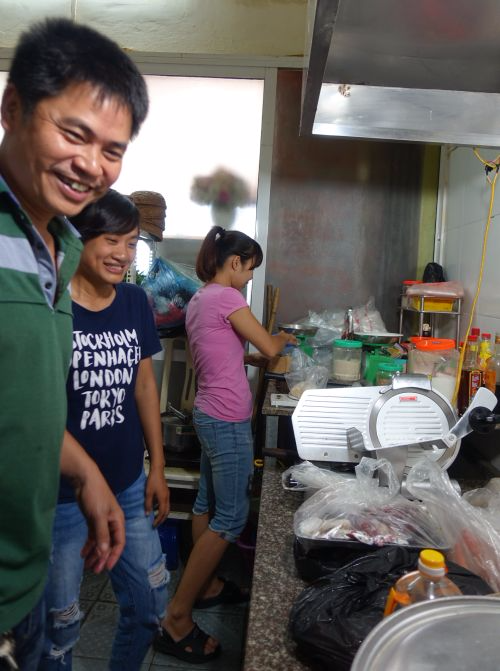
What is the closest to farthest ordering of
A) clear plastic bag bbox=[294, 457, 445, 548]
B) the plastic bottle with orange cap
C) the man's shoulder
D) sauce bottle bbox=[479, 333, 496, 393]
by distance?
the plastic bottle with orange cap < the man's shoulder < clear plastic bag bbox=[294, 457, 445, 548] < sauce bottle bbox=[479, 333, 496, 393]

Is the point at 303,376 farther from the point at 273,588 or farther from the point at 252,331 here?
the point at 273,588

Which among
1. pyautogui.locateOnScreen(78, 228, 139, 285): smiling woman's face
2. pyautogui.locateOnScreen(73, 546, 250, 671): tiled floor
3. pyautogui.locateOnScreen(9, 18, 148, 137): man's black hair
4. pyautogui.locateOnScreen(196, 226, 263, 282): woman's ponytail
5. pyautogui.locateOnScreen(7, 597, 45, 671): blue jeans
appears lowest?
pyautogui.locateOnScreen(73, 546, 250, 671): tiled floor

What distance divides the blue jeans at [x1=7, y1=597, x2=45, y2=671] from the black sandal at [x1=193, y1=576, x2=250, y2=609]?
149 cm

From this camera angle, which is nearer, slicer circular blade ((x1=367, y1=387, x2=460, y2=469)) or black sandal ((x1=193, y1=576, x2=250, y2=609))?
slicer circular blade ((x1=367, y1=387, x2=460, y2=469))

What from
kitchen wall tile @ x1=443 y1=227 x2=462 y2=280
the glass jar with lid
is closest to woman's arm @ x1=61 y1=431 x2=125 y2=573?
the glass jar with lid

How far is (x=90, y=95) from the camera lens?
75 centimetres

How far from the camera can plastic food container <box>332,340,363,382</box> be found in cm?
203

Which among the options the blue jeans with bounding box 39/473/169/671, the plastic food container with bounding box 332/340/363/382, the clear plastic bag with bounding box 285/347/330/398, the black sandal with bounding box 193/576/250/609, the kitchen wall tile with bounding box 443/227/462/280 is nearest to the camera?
the blue jeans with bounding box 39/473/169/671

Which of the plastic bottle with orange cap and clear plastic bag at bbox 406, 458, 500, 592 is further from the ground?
the plastic bottle with orange cap

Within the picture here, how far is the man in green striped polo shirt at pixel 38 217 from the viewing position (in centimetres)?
74

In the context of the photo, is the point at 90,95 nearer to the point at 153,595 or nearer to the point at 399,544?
the point at 399,544

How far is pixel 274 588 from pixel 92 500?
1.35 ft

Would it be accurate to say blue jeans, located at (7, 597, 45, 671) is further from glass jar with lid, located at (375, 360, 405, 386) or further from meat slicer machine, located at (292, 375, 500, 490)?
glass jar with lid, located at (375, 360, 405, 386)

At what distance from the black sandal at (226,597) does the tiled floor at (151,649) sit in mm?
24
